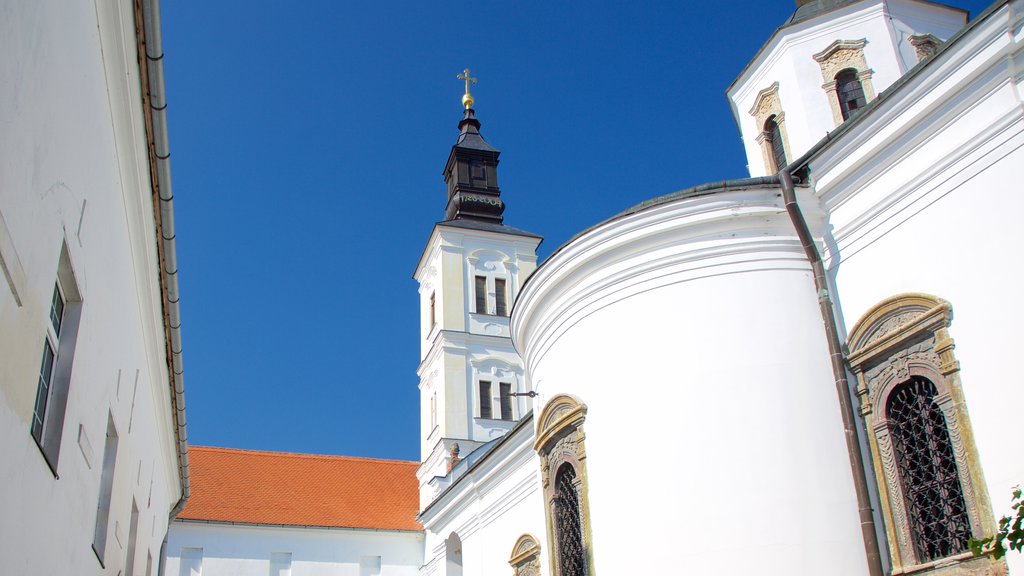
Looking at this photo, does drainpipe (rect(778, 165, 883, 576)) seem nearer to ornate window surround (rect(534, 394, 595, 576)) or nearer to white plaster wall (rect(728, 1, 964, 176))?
white plaster wall (rect(728, 1, 964, 176))

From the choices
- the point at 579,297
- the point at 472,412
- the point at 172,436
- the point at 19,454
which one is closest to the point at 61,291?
the point at 19,454

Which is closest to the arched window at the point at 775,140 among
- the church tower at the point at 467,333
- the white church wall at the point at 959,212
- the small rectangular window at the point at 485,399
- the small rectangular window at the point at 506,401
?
the white church wall at the point at 959,212

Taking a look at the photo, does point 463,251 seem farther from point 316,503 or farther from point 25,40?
point 25,40

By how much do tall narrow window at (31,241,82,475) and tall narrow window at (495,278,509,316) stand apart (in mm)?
24696

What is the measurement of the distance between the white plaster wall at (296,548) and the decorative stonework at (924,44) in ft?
66.2

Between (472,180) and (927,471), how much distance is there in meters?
27.2

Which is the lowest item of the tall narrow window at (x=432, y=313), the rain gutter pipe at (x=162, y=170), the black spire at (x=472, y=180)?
the rain gutter pipe at (x=162, y=170)

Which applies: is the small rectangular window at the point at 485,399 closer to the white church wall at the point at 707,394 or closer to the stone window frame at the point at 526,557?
the stone window frame at the point at 526,557

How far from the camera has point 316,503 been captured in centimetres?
3062

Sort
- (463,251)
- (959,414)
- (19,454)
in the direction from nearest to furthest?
(19,454)
(959,414)
(463,251)

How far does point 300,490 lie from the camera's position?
1238 inches

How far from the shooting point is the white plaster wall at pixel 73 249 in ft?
16.3

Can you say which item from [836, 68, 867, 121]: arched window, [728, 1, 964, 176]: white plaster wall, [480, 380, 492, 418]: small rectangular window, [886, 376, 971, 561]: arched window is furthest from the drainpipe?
[480, 380, 492, 418]: small rectangular window

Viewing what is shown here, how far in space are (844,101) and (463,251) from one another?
19.1m
